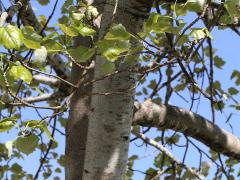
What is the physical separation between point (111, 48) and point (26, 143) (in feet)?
1.17

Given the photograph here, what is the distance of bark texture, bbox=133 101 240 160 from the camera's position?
232cm

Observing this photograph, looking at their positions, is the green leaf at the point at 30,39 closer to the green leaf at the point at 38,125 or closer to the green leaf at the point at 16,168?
the green leaf at the point at 38,125

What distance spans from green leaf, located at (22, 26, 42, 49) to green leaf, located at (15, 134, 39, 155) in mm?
279

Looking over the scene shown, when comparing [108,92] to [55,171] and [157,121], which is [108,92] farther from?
[55,171]

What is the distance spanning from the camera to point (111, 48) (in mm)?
1268

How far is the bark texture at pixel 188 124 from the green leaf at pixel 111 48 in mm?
1015

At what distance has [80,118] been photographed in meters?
2.02

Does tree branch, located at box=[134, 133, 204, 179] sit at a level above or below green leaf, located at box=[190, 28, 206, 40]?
above

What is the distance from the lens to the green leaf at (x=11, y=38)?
1.16m

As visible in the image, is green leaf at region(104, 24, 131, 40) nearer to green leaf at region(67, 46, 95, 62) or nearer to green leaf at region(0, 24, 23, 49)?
green leaf at region(67, 46, 95, 62)

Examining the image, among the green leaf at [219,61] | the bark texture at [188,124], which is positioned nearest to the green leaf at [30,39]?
the bark texture at [188,124]

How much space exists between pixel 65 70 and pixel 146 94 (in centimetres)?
118

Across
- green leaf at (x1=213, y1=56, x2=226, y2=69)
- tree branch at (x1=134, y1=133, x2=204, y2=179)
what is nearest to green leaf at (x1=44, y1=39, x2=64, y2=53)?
tree branch at (x1=134, y1=133, x2=204, y2=179)

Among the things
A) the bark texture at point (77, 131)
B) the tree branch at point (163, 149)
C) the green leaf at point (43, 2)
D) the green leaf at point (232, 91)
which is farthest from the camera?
the green leaf at point (232, 91)
